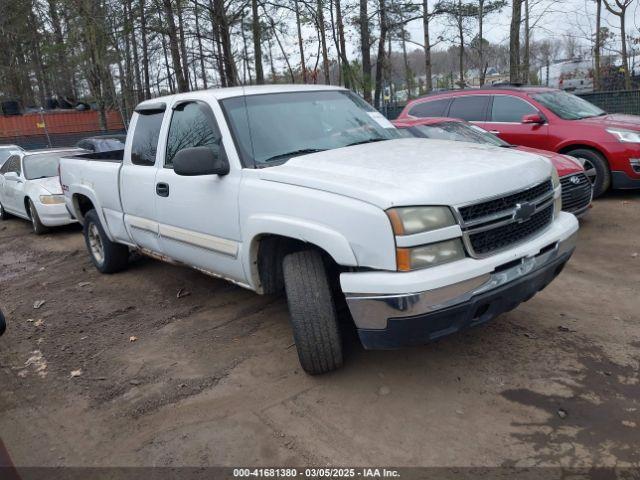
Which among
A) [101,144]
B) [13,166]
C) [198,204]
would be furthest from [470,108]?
[101,144]

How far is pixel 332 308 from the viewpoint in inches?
127

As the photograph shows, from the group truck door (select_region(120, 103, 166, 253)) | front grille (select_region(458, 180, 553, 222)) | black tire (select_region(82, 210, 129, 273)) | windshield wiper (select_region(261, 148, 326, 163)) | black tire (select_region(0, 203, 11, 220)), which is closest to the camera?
front grille (select_region(458, 180, 553, 222))

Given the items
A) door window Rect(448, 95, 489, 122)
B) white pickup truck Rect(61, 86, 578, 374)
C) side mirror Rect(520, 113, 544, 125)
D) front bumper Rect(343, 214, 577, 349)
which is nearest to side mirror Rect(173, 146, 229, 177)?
white pickup truck Rect(61, 86, 578, 374)

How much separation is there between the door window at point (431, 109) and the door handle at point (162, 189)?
642 centimetres

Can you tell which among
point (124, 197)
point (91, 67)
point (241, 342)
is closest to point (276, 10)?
point (91, 67)

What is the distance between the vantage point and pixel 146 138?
16.0 ft

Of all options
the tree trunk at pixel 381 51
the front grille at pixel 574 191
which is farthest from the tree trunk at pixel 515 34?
the front grille at pixel 574 191

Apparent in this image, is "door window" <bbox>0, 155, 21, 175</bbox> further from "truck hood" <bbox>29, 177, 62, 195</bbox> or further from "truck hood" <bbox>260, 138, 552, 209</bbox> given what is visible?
"truck hood" <bbox>260, 138, 552, 209</bbox>

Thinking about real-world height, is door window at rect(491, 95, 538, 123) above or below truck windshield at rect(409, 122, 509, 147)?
above

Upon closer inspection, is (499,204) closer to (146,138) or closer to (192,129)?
A: (192,129)

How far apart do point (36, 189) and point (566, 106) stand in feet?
29.1

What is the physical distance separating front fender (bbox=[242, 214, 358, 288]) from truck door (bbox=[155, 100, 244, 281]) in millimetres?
141

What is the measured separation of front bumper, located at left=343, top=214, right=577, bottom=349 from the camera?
2.80 metres

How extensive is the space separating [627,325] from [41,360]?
452cm
